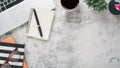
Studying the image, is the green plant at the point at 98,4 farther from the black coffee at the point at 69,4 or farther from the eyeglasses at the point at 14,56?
the eyeglasses at the point at 14,56

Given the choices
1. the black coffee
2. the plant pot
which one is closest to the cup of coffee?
the black coffee

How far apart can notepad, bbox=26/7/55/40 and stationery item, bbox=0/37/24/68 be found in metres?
0.06

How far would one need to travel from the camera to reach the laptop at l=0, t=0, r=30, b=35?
3.24ft

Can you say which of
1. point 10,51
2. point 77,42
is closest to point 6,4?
point 10,51

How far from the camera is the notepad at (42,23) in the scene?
1.00 metres

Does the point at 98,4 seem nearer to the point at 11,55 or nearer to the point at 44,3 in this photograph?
the point at 44,3

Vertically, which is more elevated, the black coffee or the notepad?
the black coffee

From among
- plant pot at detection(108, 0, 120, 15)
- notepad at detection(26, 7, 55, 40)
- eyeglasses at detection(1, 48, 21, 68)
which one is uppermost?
plant pot at detection(108, 0, 120, 15)

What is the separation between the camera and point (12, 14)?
996 mm

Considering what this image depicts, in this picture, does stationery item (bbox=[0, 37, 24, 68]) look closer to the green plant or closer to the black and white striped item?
the black and white striped item

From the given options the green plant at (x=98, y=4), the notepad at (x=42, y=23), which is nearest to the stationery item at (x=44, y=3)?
the notepad at (x=42, y=23)

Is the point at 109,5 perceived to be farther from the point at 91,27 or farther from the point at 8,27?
the point at 8,27

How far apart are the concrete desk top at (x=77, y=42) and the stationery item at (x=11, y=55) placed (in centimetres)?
2

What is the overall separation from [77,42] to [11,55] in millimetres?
209
